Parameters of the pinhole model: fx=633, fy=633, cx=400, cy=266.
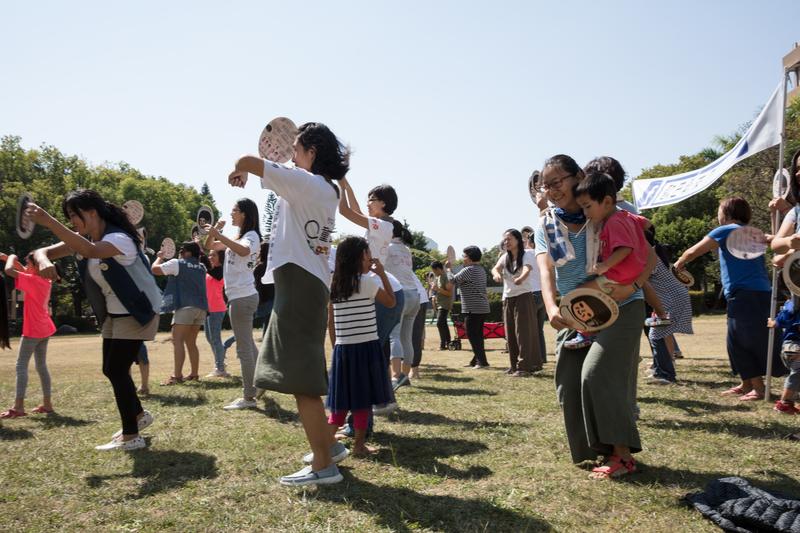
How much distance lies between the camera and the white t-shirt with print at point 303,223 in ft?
12.0

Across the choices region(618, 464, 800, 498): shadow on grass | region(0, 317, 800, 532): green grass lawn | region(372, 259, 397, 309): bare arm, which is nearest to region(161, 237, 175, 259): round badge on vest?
region(0, 317, 800, 532): green grass lawn

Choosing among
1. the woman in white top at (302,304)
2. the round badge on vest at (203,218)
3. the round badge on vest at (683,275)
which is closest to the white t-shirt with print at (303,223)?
the woman in white top at (302,304)

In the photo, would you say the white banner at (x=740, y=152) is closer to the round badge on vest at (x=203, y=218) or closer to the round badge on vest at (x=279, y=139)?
the round badge on vest at (x=279, y=139)

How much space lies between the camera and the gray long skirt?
3.70 metres

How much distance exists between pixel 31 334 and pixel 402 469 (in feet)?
15.8

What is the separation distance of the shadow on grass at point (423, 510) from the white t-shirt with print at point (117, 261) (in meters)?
2.38

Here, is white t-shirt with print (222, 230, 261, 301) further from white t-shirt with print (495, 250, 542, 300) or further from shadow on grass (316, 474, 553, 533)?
white t-shirt with print (495, 250, 542, 300)

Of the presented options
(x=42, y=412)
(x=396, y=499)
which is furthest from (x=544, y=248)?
(x=42, y=412)

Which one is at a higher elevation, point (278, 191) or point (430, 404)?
point (278, 191)

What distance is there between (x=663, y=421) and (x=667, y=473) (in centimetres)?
173

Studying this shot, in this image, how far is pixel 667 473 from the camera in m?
3.95

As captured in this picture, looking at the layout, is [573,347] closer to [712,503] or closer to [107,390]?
[712,503]

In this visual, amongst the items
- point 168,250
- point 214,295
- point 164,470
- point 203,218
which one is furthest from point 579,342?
point 168,250

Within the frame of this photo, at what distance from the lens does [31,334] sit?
6852 millimetres
